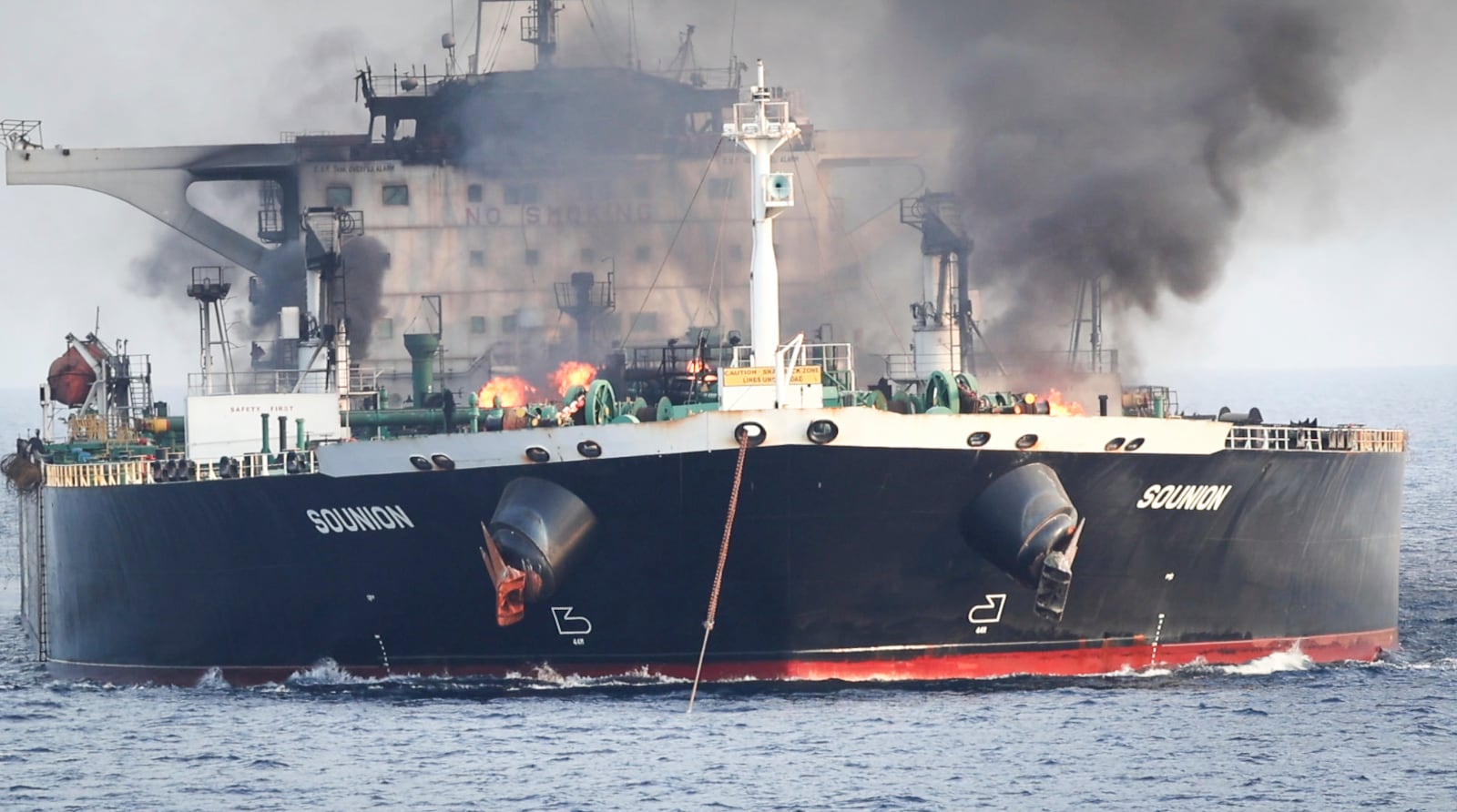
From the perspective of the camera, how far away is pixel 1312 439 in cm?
5184

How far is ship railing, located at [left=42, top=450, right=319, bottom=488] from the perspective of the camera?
4972 cm

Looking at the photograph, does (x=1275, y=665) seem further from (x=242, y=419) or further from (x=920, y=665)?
(x=242, y=419)

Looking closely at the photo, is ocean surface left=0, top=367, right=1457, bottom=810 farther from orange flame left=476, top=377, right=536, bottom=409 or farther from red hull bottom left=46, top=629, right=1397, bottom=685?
orange flame left=476, top=377, right=536, bottom=409

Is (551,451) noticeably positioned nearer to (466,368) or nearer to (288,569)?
(288,569)

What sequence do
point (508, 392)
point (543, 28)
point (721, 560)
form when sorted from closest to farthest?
point (721, 560) → point (508, 392) → point (543, 28)

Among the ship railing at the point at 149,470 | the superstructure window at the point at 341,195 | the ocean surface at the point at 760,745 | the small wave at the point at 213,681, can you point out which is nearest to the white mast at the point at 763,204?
the ocean surface at the point at 760,745

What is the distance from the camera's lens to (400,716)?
44.4m

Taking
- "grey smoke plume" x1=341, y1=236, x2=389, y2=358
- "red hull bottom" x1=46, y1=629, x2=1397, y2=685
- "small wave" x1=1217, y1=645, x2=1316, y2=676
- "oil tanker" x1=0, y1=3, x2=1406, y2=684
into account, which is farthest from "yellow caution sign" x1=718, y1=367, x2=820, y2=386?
"grey smoke plume" x1=341, y1=236, x2=389, y2=358

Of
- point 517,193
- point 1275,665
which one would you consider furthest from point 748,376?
point 517,193

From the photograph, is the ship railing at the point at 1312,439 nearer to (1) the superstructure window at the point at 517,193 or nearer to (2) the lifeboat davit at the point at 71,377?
(1) the superstructure window at the point at 517,193

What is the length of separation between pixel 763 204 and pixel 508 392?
18.2 meters

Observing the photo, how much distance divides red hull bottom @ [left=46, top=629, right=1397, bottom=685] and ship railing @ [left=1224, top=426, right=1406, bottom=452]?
4.15 m

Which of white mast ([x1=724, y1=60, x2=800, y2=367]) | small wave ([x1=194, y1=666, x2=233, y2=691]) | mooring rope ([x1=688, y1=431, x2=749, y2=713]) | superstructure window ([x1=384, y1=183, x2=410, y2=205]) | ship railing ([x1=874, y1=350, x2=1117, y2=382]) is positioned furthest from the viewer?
superstructure window ([x1=384, y1=183, x2=410, y2=205])

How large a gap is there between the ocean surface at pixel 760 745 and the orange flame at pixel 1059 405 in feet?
22.1
